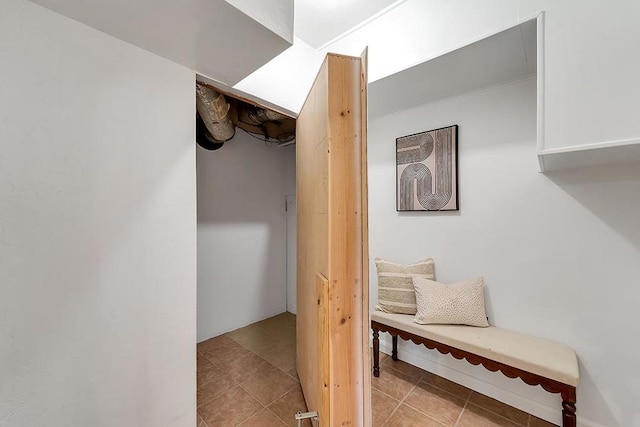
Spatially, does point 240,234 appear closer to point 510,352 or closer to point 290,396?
point 290,396

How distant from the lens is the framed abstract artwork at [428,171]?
1941 mm

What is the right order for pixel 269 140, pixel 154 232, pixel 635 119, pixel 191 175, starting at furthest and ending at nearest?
pixel 269 140, pixel 191 175, pixel 154 232, pixel 635 119

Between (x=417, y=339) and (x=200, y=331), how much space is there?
2.14 metres

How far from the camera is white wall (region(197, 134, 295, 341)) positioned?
2.60 metres

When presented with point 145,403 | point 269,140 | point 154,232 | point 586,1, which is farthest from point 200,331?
point 586,1

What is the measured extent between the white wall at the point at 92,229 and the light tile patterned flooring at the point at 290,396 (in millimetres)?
485

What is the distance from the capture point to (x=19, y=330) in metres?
0.83

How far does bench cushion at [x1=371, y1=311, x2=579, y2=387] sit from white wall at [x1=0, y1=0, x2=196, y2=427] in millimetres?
1539

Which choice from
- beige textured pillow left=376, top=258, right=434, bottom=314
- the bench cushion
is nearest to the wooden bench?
the bench cushion

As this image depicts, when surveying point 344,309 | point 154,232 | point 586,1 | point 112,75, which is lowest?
point 344,309

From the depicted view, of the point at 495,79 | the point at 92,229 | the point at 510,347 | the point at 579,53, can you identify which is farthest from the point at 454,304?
the point at 92,229

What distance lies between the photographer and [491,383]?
178cm

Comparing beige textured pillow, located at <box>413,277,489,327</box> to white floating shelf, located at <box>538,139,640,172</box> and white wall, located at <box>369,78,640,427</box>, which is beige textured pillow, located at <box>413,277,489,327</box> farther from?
white floating shelf, located at <box>538,139,640,172</box>

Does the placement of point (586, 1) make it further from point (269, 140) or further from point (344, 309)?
point (269, 140)
